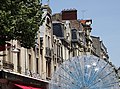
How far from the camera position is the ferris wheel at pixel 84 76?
20.4 m

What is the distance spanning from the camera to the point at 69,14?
74125mm

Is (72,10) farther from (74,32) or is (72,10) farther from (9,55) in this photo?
(9,55)

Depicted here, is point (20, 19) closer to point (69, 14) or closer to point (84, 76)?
point (84, 76)

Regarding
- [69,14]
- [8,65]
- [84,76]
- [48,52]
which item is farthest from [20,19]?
[69,14]

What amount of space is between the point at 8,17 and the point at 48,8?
3014 centimetres

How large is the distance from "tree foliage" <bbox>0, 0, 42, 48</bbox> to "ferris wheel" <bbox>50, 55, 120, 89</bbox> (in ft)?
9.22

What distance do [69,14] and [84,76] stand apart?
177ft

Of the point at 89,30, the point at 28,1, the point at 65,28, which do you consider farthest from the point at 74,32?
the point at 28,1

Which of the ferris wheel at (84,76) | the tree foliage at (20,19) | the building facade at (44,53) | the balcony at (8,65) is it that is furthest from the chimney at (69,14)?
the ferris wheel at (84,76)

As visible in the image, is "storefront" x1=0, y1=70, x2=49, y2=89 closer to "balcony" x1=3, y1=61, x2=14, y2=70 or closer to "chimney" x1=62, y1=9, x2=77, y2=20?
"balcony" x1=3, y1=61, x2=14, y2=70

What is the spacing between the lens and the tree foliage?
21594 mm

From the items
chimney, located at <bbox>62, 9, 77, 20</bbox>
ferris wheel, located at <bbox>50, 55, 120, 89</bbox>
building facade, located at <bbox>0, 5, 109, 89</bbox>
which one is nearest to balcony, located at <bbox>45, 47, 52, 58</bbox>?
building facade, located at <bbox>0, 5, 109, 89</bbox>

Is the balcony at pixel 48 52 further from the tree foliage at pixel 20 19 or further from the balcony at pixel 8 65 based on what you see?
the tree foliage at pixel 20 19

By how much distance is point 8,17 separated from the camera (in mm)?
21562
